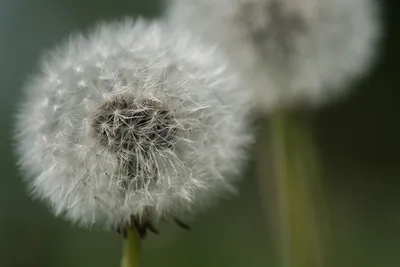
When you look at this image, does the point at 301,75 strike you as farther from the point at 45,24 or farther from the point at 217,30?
the point at 45,24

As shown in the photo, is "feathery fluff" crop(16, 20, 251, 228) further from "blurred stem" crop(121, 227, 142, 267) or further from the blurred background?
the blurred background

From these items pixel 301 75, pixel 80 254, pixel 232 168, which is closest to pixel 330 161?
pixel 80 254

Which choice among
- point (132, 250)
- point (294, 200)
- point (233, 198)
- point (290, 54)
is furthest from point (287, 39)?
point (233, 198)

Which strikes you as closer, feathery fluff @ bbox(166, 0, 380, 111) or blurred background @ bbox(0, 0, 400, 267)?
feathery fluff @ bbox(166, 0, 380, 111)

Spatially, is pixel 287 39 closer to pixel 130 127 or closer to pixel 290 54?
pixel 290 54

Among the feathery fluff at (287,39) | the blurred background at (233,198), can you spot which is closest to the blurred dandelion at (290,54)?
the feathery fluff at (287,39)

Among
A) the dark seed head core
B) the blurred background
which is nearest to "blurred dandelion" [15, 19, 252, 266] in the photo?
the dark seed head core

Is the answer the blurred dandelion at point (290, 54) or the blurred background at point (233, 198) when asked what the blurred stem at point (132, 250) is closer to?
the blurred dandelion at point (290, 54)
